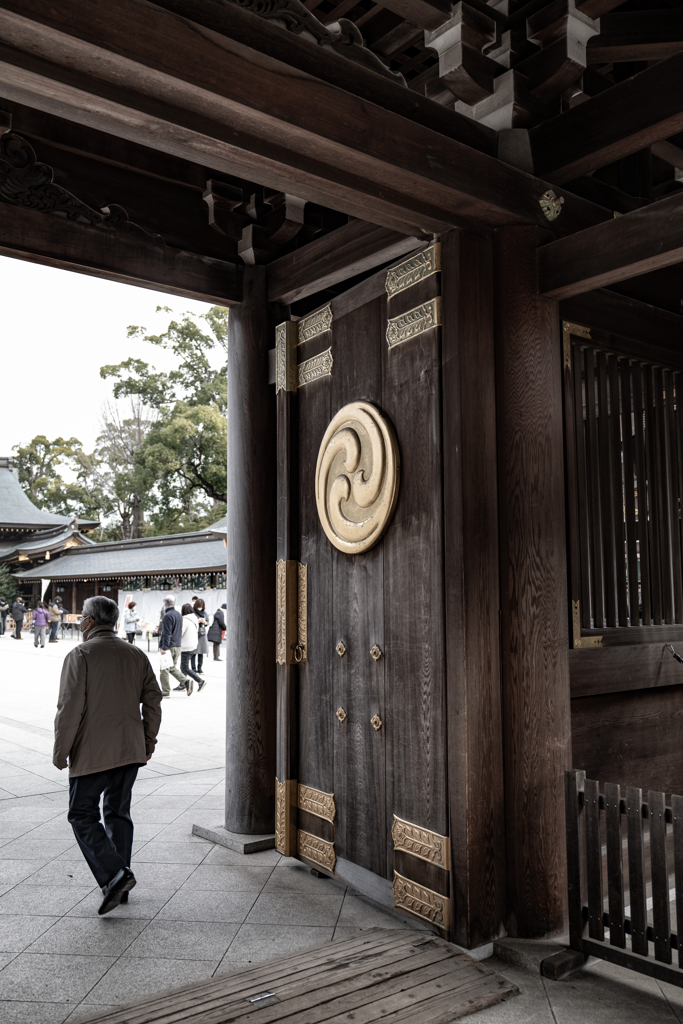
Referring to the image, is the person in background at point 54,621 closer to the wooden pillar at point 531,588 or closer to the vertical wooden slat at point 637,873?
the wooden pillar at point 531,588

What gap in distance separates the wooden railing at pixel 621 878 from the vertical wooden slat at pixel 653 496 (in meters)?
1.20

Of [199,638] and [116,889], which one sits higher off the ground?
[199,638]

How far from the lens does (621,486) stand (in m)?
3.80

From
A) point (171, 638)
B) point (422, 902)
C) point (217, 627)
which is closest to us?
point (422, 902)

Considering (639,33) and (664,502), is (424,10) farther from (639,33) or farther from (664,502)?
(664,502)

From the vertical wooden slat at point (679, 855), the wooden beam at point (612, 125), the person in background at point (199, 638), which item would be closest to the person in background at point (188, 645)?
the person in background at point (199, 638)

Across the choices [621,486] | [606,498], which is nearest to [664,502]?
[621,486]

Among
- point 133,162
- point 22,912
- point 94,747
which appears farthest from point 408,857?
point 133,162

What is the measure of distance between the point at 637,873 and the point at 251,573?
8.45ft

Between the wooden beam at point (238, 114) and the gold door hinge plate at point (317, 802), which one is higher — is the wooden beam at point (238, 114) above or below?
above

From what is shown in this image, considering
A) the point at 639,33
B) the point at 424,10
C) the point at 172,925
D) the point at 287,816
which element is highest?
the point at 639,33

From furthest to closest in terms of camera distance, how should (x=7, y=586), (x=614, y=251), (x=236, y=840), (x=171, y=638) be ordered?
(x=7, y=586) < (x=171, y=638) < (x=236, y=840) < (x=614, y=251)

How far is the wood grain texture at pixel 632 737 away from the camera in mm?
3506

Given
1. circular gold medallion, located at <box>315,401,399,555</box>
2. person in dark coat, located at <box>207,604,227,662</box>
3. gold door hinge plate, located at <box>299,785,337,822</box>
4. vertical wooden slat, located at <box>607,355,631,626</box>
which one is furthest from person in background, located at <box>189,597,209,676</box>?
vertical wooden slat, located at <box>607,355,631,626</box>
